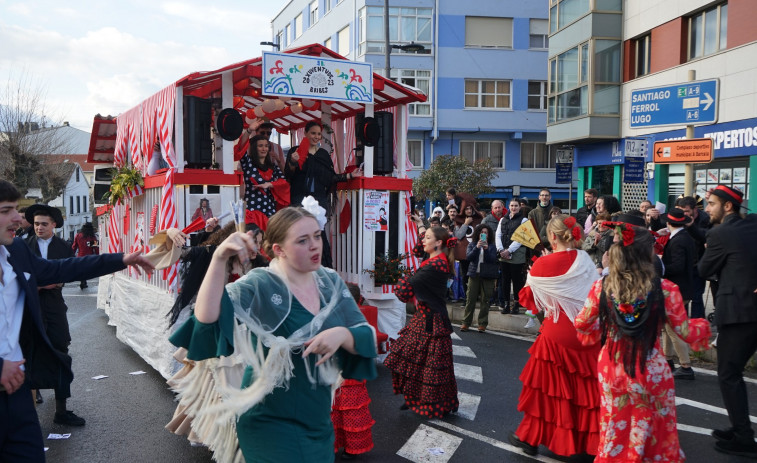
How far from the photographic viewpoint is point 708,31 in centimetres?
1702

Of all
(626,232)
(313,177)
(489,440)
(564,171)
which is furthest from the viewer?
(564,171)

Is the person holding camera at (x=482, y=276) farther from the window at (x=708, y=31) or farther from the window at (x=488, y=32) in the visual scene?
→ the window at (x=488, y=32)

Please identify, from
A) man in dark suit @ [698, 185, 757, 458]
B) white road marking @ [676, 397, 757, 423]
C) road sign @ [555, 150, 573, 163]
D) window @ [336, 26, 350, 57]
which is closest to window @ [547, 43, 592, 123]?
road sign @ [555, 150, 573, 163]

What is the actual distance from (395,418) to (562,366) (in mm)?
1817

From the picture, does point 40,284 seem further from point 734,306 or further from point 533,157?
point 533,157

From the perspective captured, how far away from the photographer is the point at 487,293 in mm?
9953

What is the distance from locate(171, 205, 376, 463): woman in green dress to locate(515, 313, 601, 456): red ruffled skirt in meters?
2.35

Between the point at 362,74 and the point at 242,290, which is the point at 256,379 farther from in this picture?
the point at 362,74

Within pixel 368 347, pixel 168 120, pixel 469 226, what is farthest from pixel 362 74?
pixel 368 347

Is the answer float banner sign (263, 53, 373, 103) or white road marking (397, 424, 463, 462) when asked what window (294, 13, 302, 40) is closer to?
float banner sign (263, 53, 373, 103)

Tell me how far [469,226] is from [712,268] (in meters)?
5.62

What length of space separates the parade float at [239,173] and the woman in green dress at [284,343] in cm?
392

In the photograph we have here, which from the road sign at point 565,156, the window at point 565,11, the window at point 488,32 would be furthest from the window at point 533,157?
the road sign at point 565,156

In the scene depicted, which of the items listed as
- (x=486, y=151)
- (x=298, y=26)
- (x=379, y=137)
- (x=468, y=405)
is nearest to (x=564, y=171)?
(x=379, y=137)
